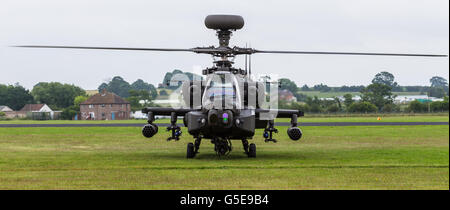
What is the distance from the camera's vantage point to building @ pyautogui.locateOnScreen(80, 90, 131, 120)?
387 ft

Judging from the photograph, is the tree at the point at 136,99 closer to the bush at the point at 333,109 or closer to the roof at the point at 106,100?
the roof at the point at 106,100

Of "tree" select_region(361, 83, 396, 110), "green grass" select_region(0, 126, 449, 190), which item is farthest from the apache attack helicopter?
"tree" select_region(361, 83, 396, 110)

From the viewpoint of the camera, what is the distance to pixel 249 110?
22.8m

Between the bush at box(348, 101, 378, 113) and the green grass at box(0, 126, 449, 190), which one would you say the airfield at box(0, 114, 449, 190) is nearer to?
the green grass at box(0, 126, 449, 190)

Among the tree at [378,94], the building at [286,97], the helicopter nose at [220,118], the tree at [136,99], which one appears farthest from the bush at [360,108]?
the helicopter nose at [220,118]

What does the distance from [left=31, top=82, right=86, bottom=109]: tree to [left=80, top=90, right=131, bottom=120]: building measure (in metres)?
19.2

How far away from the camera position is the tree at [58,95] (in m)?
142

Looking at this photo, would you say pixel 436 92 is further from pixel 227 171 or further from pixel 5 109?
pixel 227 171

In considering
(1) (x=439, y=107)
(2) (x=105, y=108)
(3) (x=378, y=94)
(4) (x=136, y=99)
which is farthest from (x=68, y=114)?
(1) (x=439, y=107)

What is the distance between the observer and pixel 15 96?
142125 mm

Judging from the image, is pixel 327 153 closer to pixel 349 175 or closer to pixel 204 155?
pixel 204 155

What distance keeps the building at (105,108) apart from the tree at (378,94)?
43.4 m

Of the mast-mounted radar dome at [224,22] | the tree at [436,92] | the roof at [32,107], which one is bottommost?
the roof at [32,107]

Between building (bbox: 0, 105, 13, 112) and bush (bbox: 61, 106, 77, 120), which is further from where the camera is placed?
building (bbox: 0, 105, 13, 112)
